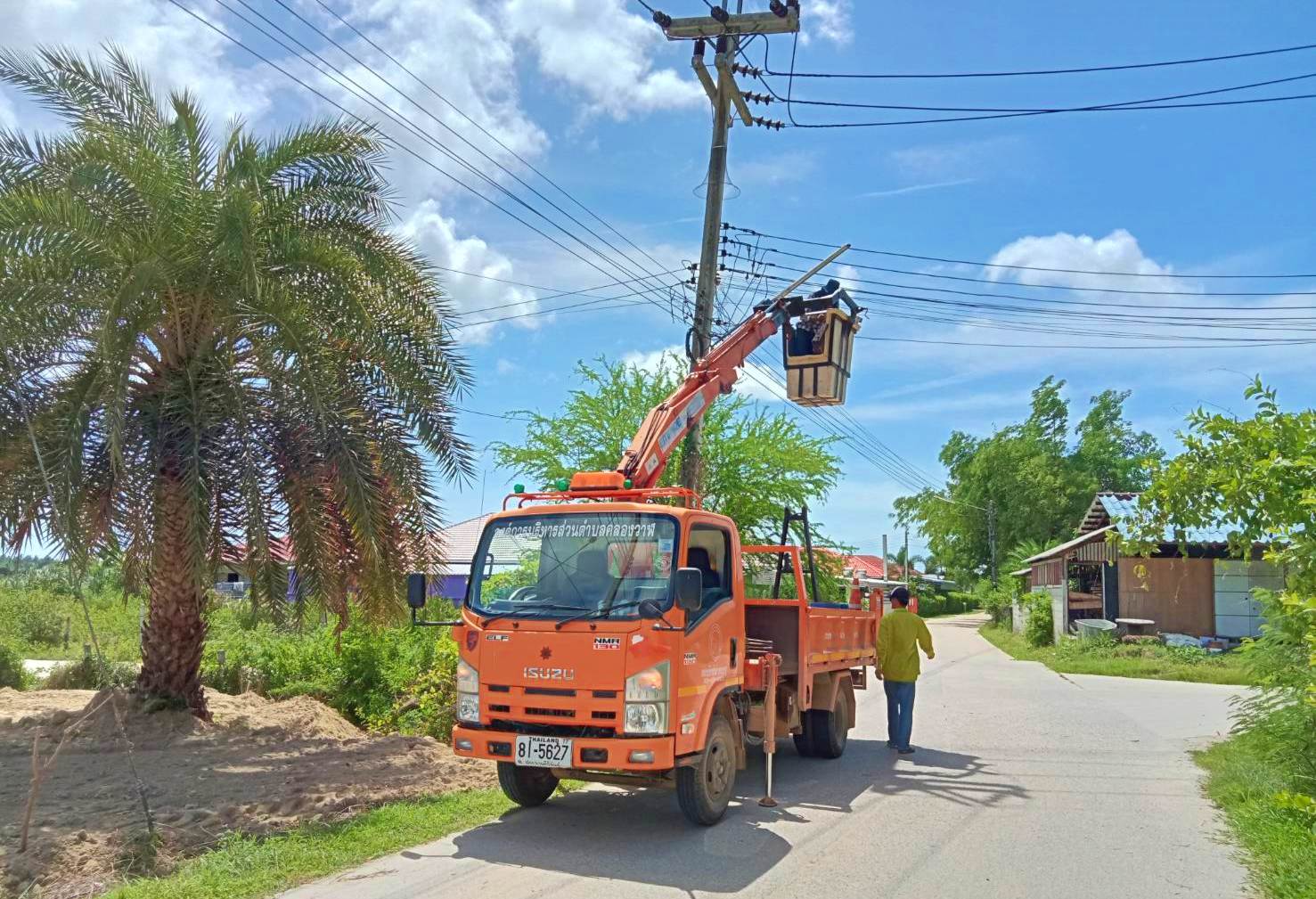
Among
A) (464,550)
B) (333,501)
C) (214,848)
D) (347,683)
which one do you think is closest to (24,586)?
(464,550)

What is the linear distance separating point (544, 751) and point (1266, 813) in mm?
5618

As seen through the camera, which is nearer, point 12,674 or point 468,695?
point 468,695

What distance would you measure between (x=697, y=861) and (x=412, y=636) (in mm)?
9685

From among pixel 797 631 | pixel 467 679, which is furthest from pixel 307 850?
pixel 797 631

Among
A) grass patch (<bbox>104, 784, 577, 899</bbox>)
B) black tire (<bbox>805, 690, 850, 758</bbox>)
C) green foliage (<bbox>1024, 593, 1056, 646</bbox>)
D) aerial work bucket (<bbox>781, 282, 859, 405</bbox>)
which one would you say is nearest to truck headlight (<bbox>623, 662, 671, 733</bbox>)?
grass patch (<bbox>104, 784, 577, 899</bbox>)

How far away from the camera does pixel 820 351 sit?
12242 millimetres

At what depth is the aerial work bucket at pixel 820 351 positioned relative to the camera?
39.9ft

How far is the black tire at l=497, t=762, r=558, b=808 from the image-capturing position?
26.6 ft

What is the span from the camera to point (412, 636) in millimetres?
15531

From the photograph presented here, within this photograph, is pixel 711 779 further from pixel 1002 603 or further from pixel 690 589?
pixel 1002 603

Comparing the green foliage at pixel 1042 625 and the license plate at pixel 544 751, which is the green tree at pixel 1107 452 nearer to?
the green foliage at pixel 1042 625

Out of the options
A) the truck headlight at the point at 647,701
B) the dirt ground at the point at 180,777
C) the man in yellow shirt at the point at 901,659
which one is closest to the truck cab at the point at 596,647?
the truck headlight at the point at 647,701

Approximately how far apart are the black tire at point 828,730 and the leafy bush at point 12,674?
12482 millimetres

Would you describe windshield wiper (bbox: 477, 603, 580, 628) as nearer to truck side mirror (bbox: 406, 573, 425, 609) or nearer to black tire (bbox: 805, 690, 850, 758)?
truck side mirror (bbox: 406, 573, 425, 609)
